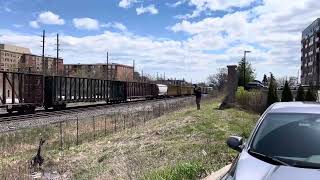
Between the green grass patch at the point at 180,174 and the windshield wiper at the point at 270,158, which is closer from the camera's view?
the windshield wiper at the point at 270,158

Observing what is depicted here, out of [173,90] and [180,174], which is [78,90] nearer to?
[180,174]

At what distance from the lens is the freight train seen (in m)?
37.7

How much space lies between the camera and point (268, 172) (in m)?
5.04

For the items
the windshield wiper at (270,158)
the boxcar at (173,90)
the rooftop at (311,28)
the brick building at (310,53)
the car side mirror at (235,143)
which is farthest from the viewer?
the rooftop at (311,28)

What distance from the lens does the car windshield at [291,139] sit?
5633mm

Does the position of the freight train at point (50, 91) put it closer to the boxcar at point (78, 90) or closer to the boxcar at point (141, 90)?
the boxcar at point (78, 90)

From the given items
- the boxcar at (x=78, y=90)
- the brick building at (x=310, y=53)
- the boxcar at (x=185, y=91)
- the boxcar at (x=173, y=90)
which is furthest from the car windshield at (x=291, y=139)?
the brick building at (x=310, y=53)

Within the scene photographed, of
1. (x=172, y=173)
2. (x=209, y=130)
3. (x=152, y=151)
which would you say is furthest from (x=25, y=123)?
(x=172, y=173)

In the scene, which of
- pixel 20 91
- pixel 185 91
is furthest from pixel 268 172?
pixel 185 91

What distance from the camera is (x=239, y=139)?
6.68 meters

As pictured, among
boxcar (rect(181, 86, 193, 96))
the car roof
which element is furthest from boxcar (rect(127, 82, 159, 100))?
the car roof

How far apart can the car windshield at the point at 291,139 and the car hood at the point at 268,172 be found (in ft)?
0.72

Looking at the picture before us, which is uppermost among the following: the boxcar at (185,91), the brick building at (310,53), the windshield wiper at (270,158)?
the brick building at (310,53)

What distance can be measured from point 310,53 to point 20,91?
140178 millimetres
